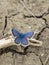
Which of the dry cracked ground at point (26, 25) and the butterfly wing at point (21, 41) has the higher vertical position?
the butterfly wing at point (21, 41)

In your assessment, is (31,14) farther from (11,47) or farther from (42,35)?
(11,47)

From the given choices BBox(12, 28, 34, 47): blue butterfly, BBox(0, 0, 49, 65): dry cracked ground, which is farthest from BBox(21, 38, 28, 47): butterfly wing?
BBox(0, 0, 49, 65): dry cracked ground

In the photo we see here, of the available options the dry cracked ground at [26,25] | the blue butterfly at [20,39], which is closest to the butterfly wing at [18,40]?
the blue butterfly at [20,39]

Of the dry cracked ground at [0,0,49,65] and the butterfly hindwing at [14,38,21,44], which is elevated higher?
the butterfly hindwing at [14,38,21,44]

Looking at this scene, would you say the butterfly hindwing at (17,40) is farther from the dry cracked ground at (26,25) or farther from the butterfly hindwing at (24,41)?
the dry cracked ground at (26,25)

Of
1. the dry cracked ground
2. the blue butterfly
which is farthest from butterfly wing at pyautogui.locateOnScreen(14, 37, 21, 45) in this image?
the dry cracked ground

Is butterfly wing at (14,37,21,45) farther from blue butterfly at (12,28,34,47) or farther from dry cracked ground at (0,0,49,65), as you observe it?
dry cracked ground at (0,0,49,65)

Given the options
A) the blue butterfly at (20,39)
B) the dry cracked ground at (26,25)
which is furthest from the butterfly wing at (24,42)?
the dry cracked ground at (26,25)

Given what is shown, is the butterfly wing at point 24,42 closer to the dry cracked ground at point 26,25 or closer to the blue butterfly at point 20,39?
the blue butterfly at point 20,39

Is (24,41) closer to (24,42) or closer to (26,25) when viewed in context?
(24,42)
